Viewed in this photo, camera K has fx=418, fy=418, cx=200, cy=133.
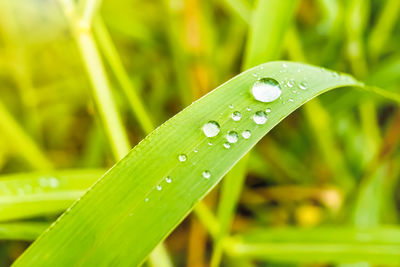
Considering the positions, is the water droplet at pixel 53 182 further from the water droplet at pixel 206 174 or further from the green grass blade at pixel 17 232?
the water droplet at pixel 206 174

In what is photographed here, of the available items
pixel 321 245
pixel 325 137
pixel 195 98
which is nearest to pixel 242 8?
pixel 195 98

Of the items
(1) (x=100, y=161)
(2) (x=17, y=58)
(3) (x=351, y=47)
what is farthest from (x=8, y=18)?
(3) (x=351, y=47)

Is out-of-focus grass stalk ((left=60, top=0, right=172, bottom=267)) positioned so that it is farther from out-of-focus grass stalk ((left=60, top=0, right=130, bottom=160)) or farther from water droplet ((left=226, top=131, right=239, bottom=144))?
water droplet ((left=226, top=131, right=239, bottom=144))

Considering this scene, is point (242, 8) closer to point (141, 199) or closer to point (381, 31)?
point (381, 31)

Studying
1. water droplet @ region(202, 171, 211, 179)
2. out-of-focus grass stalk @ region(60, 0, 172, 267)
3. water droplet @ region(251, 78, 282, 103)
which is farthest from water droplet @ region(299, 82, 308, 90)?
out-of-focus grass stalk @ region(60, 0, 172, 267)

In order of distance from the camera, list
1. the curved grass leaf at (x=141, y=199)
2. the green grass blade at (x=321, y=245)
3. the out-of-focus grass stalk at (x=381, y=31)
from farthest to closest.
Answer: the out-of-focus grass stalk at (x=381, y=31), the green grass blade at (x=321, y=245), the curved grass leaf at (x=141, y=199)

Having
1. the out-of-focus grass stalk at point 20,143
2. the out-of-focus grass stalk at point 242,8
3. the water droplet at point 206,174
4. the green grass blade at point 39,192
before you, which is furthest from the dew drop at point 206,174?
the out-of-focus grass stalk at point 20,143
